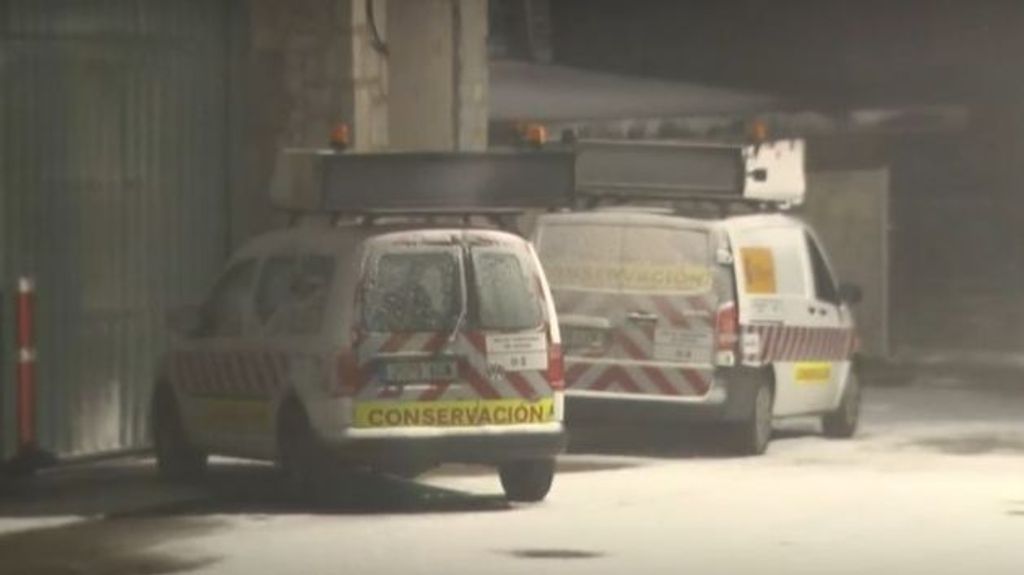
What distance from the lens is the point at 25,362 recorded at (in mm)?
19453

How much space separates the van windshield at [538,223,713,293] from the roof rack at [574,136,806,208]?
24.9 inches

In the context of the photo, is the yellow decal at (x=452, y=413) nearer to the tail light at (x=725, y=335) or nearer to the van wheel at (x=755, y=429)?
the tail light at (x=725, y=335)

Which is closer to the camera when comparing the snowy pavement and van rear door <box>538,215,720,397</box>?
the snowy pavement

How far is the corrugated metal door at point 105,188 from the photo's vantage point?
2050 centimetres

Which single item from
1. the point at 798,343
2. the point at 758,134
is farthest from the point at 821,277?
the point at 758,134

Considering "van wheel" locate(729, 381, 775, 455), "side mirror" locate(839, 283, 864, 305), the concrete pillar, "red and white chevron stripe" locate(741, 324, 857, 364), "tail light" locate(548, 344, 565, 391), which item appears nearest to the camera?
"tail light" locate(548, 344, 565, 391)

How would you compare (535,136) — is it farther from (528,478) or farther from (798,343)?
(798,343)

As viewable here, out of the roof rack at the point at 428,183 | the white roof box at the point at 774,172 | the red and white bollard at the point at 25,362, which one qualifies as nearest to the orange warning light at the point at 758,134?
the white roof box at the point at 774,172

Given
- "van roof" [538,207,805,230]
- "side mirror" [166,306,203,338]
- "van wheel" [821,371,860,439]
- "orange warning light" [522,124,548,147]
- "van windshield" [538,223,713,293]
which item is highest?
"orange warning light" [522,124,548,147]

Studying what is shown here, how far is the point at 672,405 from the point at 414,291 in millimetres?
4160

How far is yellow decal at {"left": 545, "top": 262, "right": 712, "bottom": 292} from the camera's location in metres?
21.2

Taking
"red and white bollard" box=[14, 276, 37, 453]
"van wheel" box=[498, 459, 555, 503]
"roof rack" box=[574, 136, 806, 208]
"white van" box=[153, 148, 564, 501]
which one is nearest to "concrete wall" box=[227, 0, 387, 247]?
"roof rack" box=[574, 136, 806, 208]

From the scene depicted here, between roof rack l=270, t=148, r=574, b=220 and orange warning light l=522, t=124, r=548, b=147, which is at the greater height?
orange warning light l=522, t=124, r=548, b=147

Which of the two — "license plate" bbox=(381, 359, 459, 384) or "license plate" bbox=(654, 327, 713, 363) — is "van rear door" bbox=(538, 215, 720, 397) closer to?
"license plate" bbox=(654, 327, 713, 363)
